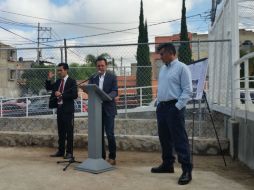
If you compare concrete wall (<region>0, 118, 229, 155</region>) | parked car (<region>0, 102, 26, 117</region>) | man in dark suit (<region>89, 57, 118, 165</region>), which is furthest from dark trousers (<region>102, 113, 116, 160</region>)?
parked car (<region>0, 102, 26, 117</region>)

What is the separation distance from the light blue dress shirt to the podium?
1078 mm

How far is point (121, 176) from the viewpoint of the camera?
6195 mm

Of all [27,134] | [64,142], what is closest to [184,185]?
[64,142]

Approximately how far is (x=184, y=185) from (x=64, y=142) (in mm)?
3083

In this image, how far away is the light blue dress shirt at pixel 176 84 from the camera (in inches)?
226

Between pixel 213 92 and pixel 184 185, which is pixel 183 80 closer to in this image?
pixel 184 185

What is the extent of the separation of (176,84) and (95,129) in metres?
1.55

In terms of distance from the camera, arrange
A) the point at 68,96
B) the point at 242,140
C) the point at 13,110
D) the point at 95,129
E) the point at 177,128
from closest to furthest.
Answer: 1. the point at 177,128
2. the point at 95,129
3. the point at 242,140
4. the point at 68,96
5. the point at 13,110

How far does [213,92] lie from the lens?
39.6ft

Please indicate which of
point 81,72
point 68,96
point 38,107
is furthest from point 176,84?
point 38,107

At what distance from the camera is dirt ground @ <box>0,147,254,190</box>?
222 inches

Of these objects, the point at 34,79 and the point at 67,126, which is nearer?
the point at 67,126

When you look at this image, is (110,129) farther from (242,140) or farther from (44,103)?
(44,103)

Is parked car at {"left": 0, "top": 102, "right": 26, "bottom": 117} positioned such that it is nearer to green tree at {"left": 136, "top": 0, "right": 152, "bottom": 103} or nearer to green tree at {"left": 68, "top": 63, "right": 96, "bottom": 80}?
green tree at {"left": 68, "top": 63, "right": 96, "bottom": 80}
